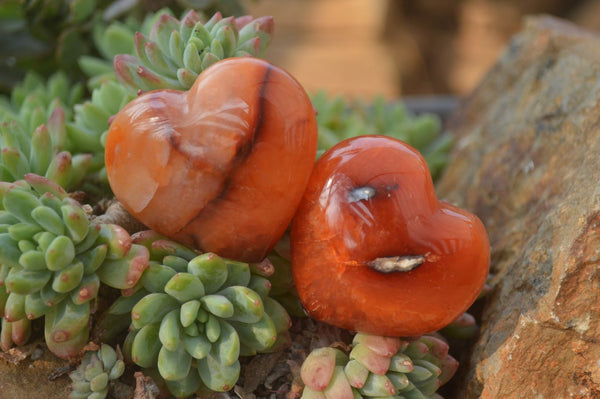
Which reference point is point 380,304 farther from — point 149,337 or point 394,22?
point 394,22

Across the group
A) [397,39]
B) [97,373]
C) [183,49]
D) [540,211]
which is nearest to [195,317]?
[97,373]

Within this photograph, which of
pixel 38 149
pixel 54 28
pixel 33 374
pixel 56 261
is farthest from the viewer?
pixel 54 28

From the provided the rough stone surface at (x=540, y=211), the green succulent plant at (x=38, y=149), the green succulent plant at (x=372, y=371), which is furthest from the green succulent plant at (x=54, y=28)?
the green succulent plant at (x=372, y=371)

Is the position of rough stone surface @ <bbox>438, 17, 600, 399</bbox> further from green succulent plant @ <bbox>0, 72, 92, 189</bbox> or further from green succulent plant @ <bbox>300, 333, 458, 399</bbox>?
green succulent plant @ <bbox>0, 72, 92, 189</bbox>

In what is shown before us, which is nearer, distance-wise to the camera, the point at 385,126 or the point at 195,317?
the point at 195,317

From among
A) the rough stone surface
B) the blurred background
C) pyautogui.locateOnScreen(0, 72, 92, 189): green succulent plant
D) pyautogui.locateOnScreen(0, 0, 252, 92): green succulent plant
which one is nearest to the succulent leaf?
pyautogui.locateOnScreen(0, 72, 92, 189): green succulent plant

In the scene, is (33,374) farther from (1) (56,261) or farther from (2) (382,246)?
(2) (382,246)

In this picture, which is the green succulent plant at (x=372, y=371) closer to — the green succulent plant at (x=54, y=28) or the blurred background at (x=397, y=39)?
the green succulent plant at (x=54, y=28)
